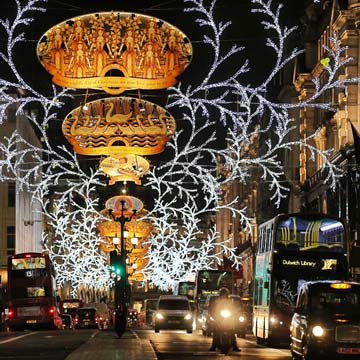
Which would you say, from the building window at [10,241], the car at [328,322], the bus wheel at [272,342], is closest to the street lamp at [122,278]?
the bus wheel at [272,342]

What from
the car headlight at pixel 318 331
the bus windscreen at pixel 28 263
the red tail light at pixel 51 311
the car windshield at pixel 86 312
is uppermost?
the bus windscreen at pixel 28 263

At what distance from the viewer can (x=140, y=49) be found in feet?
105

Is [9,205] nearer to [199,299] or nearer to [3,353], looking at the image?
[199,299]

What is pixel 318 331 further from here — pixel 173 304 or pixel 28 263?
pixel 28 263

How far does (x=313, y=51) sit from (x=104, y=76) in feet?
145

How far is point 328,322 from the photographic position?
22.3 meters

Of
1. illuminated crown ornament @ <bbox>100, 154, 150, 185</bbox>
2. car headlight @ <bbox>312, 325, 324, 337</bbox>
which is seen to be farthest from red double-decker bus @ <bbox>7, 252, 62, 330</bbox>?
→ car headlight @ <bbox>312, 325, 324, 337</bbox>

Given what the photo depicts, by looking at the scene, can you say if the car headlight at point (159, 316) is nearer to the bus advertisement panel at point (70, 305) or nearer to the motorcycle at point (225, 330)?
the motorcycle at point (225, 330)

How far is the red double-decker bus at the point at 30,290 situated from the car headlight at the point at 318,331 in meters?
31.7

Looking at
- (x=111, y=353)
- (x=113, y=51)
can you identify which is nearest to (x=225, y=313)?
(x=111, y=353)

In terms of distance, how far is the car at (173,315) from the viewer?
5194cm

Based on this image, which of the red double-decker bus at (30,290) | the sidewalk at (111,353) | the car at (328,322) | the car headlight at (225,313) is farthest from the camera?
the red double-decker bus at (30,290)

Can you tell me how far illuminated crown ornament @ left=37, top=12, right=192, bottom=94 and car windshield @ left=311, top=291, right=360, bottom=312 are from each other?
10.7m

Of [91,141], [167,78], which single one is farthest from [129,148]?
[167,78]
